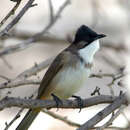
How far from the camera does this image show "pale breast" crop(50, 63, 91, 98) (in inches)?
162

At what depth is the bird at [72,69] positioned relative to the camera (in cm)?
414

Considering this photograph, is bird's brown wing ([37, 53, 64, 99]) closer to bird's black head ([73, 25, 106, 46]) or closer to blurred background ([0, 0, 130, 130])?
bird's black head ([73, 25, 106, 46])

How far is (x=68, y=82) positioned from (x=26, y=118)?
1.46 ft

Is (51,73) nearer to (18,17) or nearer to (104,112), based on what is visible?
(104,112)

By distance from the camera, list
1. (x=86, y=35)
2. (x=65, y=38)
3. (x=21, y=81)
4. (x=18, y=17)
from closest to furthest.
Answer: (x=18, y=17)
(x=21, y=81)
(x=86, y=35)
(x=65, y=38)

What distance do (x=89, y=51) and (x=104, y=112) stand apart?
1.11 metres

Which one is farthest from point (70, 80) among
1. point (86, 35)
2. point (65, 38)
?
point (65, 38)

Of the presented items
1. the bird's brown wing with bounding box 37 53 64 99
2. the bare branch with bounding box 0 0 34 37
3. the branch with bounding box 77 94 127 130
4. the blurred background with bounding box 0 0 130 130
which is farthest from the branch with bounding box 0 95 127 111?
the blurred background with bounding box 0 0 130 130

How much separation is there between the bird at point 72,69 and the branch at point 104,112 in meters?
0.83

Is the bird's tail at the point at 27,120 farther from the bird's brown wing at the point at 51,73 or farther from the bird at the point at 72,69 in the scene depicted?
the bird's brown wing at the point at 51,73

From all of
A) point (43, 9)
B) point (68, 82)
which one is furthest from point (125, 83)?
point (43, 9)

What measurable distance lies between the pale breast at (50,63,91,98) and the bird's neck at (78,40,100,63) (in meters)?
0.09

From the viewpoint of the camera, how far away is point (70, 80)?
414cm

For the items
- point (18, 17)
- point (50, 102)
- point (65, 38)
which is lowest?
point (65, 38)
